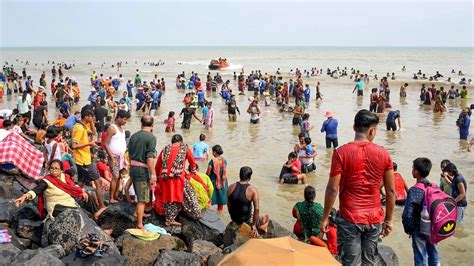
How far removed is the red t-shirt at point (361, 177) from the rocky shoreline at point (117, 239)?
5.88 ft

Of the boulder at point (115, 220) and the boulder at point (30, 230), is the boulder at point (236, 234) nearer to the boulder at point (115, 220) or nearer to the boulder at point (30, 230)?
the boulder at point (115, 220)

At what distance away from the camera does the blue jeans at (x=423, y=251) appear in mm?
5047

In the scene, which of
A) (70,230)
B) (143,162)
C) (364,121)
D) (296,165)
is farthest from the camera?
(296,165)

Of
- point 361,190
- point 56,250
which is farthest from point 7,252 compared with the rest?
point 361,190

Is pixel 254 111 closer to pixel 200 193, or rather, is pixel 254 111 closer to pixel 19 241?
pixel 200 193

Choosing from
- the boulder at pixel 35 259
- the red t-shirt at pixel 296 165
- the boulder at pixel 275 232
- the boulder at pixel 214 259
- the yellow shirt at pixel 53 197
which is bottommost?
the red t-shirt at pixel 296 165

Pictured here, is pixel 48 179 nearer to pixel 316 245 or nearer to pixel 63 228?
pixel 63 228

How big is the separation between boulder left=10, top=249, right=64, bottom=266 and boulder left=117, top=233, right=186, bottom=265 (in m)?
0.95

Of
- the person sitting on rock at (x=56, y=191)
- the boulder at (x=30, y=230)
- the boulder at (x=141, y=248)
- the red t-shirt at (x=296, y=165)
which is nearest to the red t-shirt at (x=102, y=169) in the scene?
the person sitting on rock at (x=56, y=191)

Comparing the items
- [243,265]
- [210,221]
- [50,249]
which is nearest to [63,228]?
[50,249]

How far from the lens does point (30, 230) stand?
234 inches

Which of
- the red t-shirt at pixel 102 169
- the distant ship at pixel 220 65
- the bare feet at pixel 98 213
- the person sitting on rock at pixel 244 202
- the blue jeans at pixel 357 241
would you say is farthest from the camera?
the distant ship at pixel 220 65

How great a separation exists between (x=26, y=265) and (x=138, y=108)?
16.7 meters

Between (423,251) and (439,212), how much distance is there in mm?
648
